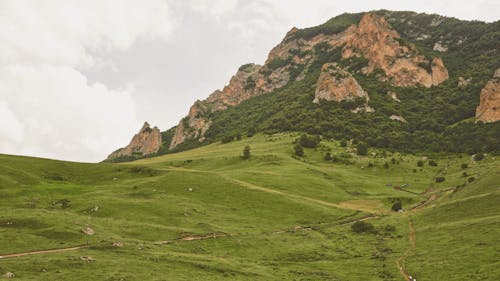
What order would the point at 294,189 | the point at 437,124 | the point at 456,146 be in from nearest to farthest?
the point at 294,189 → the point at 456,146 → the point at 437,124

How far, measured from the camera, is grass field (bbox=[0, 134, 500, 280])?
48375mm

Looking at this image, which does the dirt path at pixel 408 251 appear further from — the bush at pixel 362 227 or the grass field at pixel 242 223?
the bush at pixel 362 227

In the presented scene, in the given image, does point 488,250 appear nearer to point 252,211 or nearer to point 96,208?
point 252,211

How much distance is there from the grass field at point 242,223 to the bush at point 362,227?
764mm

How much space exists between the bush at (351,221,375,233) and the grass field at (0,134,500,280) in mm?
764

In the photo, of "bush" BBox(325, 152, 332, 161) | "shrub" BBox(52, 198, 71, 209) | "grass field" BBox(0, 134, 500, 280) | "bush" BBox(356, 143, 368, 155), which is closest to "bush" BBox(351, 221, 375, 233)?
"grass field" BBox(0, 134, 500, 280)

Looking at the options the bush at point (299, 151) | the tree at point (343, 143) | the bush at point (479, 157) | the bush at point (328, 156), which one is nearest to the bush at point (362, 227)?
the bush at point (328, 156)

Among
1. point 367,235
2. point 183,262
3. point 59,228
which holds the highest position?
point 59,228

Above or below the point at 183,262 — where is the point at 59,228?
above

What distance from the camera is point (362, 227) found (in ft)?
236

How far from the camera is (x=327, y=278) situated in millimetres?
49469

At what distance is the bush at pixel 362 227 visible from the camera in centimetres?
7150

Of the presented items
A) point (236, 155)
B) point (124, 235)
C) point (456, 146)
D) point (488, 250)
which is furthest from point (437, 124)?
point (124, 235)

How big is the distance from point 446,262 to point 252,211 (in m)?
39.8
